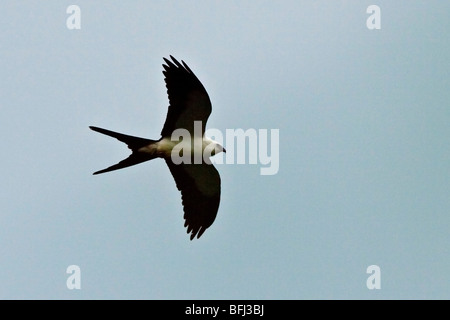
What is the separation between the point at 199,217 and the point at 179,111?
5.99ft

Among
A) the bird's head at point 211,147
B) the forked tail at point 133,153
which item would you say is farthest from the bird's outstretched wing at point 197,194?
the forked tail at point 133,153

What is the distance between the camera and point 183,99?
13469 millimetres

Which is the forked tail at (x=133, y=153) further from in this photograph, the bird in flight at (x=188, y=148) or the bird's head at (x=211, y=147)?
the bird's head at (x=211, y=147)

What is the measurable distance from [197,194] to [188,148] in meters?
0.84

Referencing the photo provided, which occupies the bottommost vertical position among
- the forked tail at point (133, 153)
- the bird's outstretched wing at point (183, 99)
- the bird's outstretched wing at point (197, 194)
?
the bird's outstretched wing at point (197, 194)

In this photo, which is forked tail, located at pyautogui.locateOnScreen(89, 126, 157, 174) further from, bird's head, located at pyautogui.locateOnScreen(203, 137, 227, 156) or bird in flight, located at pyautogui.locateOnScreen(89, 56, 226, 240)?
bird's head, located at pyautogui.locateOnScreen(203, 137, 227, 156)

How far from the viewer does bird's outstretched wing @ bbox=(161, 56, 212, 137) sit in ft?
43.5

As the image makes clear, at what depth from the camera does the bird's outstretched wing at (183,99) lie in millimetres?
13258

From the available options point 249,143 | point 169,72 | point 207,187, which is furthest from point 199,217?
point 169,72

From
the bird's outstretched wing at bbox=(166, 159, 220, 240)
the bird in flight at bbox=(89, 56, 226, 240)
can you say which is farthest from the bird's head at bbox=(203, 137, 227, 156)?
the bird's outstretched wing at bbox=(166, 159, 220, 240)

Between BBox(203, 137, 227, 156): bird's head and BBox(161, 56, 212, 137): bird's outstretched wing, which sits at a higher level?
BBox(161, 56, 212, 137): bird's outstretched wing

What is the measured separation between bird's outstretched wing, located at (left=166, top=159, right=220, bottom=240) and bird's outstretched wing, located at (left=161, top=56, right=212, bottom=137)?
716 millimetres

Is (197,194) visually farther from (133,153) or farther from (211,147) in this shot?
(133,153)

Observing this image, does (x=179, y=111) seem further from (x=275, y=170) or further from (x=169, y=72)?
(x=275, y=170)
